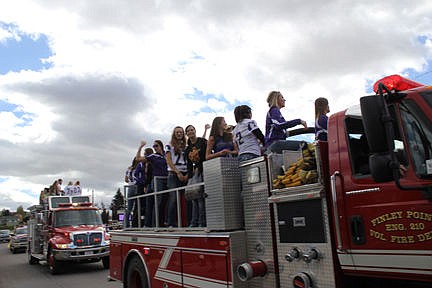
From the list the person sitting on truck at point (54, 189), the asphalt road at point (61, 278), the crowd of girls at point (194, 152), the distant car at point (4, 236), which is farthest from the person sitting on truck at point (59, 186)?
the distant car at point (4, 236)

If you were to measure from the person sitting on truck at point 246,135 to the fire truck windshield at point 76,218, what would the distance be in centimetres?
1235

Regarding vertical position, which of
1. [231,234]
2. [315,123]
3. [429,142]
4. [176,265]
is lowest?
[176,265]

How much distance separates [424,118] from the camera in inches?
117

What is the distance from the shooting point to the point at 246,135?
16.4 feet

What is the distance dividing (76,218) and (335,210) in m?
14.2

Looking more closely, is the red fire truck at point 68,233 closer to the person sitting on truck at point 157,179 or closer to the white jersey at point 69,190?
the white jersey at point 69,190

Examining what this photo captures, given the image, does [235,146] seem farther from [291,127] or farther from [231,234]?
[231,234]

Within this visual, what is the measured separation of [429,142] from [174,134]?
14.7 feet

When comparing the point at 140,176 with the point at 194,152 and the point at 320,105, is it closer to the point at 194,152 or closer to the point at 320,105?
the point at 194,152

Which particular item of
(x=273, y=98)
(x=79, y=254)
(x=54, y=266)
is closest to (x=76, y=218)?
(x=79, y=254)

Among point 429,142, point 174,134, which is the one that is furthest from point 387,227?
point 174,134

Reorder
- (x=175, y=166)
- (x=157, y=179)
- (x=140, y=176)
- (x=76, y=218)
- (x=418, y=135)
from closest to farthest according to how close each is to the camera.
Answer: (x=418, y=135) → (x=175, y=166) → (x=157, y=179) → (x=140, y=176) → (x=76, y=218)

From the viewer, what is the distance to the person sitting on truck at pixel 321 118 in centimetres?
426

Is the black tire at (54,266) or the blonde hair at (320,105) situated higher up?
the blonde hair at (320,105)
